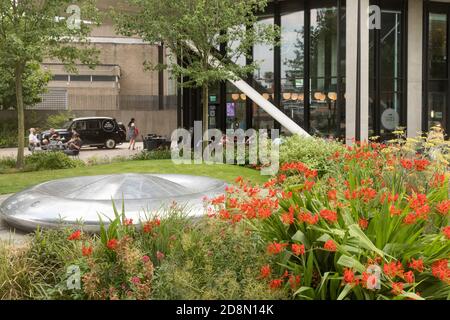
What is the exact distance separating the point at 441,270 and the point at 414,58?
25.4 m

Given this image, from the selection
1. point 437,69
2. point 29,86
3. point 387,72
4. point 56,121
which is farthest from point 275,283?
point 56,121

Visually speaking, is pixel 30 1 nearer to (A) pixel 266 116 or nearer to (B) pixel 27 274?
(A) pixel 266 116

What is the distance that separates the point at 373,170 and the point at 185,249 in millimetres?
4112

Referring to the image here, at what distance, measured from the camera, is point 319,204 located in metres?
5.36

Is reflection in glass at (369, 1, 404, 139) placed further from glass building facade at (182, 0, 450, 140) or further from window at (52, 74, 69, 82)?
window at (52, 74, 69, 82)

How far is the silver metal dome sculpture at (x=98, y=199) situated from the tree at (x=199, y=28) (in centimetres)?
1164

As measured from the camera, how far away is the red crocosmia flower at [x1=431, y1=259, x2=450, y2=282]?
4176mm

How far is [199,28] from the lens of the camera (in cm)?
2092

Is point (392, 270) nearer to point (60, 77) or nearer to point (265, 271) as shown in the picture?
point (265, 271)

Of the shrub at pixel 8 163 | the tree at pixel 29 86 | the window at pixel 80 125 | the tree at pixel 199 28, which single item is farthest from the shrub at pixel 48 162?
the tree at pixel 29 86

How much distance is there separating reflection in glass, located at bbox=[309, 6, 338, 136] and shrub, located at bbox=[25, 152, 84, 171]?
12736 mm

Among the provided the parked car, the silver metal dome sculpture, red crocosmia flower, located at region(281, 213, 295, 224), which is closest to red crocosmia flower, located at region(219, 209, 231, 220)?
red crocosmia flower, located at region(281, 213, 295, 224)

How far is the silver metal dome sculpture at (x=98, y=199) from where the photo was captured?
295 inches

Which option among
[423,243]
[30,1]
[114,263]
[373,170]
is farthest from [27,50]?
[423,243]
